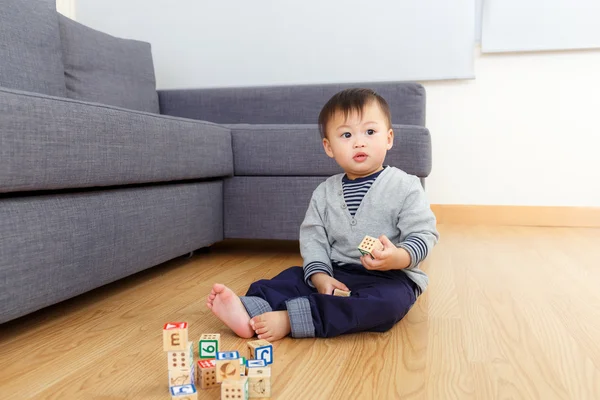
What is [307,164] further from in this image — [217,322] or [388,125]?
[217,322]

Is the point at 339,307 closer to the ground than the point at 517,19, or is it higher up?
closer to the ground

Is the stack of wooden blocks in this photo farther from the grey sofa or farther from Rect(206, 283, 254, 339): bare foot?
the grey sofa

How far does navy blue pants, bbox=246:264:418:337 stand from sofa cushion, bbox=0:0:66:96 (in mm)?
1162

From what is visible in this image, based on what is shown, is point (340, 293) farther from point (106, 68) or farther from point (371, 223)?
point (106, 68)

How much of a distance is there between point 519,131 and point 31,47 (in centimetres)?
229

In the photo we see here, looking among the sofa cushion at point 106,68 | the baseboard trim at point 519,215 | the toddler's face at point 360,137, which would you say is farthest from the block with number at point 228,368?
the baseboard trim at point 519,215

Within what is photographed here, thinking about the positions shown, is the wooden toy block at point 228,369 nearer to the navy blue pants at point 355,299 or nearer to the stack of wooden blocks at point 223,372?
the stack of wooden blocks at point 223,372

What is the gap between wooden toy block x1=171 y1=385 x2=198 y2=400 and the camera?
712 millimetres

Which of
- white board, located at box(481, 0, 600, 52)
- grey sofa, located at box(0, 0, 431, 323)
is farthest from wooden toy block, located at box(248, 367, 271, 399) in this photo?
white board, located at box(481, 0, 600, 52)

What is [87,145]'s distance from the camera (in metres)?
1.21

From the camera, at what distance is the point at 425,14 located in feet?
9.34

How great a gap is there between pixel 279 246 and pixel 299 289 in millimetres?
1097

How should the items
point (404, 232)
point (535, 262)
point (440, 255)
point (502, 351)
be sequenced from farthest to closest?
point (440, 255)
point (535, 262)
point (404, 232)
point (502, 351)

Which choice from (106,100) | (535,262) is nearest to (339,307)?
(535,262)
